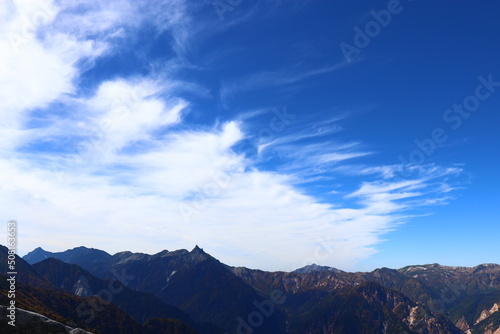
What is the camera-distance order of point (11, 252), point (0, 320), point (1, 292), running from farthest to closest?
point (1, 292)
point (11, 252)
point (0, 320)

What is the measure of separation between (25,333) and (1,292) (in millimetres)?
202124

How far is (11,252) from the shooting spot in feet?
197

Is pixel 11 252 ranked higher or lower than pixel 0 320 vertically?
higher

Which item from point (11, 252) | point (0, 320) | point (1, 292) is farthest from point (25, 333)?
point (1, 292)

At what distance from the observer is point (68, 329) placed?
3766 centimetres

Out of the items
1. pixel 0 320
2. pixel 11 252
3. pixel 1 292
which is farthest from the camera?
pixel 1 292

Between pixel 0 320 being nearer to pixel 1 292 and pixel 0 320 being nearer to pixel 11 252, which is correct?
pixel 11 252

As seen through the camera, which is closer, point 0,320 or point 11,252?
point 0,320

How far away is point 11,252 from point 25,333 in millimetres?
32353

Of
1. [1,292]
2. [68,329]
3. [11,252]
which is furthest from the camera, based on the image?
[1,292]

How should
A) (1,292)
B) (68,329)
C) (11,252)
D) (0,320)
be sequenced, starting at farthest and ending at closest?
(1,292)
(11,252)
(68,329)
(0,320)

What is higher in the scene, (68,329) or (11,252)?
(11,252)

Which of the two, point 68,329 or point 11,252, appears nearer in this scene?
point 68,329

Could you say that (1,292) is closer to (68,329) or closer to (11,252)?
(11,252)
